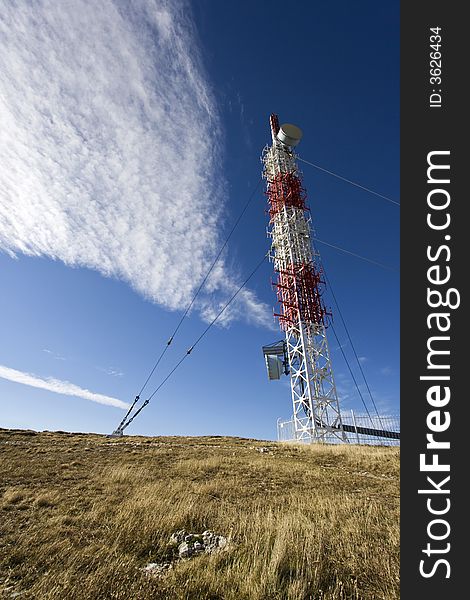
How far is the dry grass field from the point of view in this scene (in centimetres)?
354

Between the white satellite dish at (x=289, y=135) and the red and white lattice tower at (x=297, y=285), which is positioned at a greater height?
the white satellite dish at (x=289, y=135)

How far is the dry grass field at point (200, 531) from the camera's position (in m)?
3.54

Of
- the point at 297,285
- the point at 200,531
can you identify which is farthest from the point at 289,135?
the point at 200,531

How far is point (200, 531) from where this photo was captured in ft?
18.1

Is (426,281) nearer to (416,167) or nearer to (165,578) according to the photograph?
(416,167)

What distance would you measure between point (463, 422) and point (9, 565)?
642cm

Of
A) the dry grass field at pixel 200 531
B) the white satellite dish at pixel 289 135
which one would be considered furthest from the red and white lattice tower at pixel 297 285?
the dry grass field at pixel 200 531

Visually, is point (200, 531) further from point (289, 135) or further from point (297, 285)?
point (289, 135)

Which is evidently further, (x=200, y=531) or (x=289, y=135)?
(x=289, y=135)

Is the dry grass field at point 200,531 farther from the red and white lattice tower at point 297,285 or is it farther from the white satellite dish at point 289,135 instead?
the white satellite dish at point 289,135

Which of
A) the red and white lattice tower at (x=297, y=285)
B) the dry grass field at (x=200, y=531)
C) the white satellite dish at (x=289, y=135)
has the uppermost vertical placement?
the white satellite dish at (x=289, y=135)

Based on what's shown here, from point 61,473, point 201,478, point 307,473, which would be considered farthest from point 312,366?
point 61,473

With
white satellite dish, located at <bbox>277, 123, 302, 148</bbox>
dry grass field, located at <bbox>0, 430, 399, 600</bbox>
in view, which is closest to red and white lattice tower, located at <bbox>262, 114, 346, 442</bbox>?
white satellite dish, located at <bbox>277, 123, 302, 148</bbox>

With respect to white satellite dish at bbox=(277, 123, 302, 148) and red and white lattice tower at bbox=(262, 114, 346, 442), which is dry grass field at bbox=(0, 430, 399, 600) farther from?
white satellite dish at bbox=(277, 123, 302, 148)
